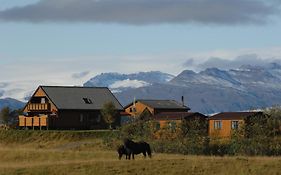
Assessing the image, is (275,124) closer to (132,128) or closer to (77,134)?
(132,128)

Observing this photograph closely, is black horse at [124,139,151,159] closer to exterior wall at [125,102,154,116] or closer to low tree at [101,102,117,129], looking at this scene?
low tree at [101,102,117,129]

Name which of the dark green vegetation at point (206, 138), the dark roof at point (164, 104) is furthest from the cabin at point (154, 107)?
the dark green vegetation at point (206, 138)

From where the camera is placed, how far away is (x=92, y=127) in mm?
131750

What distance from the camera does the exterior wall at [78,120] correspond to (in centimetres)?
12988

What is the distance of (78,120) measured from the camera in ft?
431

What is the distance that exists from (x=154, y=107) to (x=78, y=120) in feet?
85.5

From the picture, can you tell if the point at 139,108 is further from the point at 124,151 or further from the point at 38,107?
the point at 124,151

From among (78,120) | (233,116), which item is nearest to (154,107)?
(78,120)

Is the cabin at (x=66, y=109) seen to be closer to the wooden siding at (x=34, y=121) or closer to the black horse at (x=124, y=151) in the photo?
the wooden siding at (x=34, y=121)

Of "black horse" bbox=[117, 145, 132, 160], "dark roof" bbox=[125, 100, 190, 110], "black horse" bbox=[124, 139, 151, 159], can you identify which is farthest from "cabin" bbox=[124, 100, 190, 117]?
"black horse" bbox=[117, 145, 132, 160]

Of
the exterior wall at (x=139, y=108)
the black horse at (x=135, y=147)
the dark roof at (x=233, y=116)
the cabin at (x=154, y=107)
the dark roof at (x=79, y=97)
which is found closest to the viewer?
the black horse at (x=135, y=147)

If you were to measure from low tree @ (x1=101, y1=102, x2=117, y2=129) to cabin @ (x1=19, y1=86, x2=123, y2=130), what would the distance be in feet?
9.68

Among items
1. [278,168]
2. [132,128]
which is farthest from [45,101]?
[278,168]

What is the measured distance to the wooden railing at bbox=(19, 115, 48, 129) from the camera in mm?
127500
